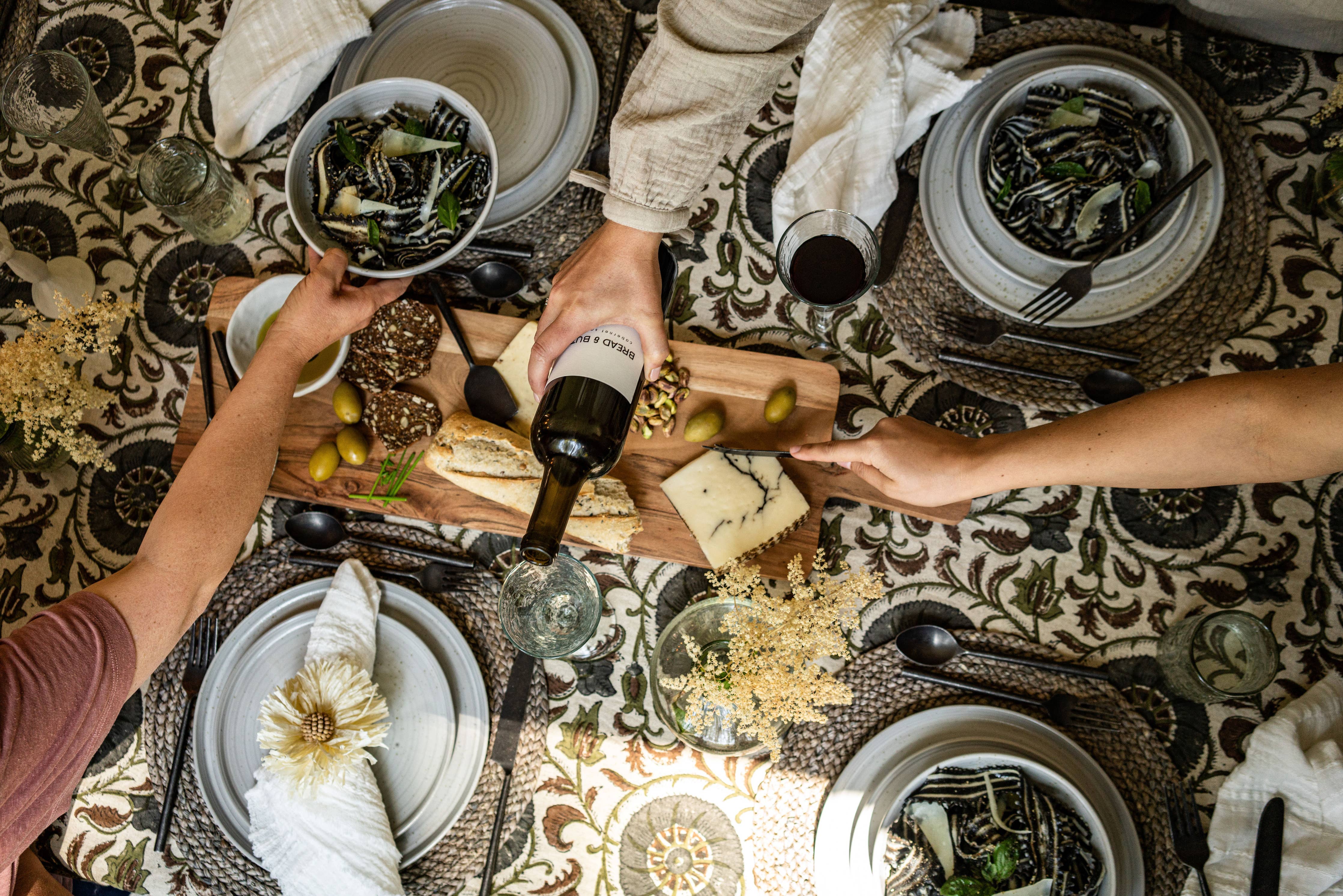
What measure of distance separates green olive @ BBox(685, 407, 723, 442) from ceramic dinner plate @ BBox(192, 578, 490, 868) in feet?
2.05

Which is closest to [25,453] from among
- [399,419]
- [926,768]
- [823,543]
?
[399,419]

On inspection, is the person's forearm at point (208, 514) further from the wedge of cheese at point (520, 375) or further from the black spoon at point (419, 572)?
the wedge of cheese at point (520, 375)

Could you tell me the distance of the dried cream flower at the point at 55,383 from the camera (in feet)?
4.63

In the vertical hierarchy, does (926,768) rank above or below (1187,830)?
above

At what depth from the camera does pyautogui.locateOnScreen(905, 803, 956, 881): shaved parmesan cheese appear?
51.3 inches

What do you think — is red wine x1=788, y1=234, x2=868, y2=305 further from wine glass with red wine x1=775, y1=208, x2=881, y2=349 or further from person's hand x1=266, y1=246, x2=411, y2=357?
person's hand x1=266, y1=246, x2=411, y2=357

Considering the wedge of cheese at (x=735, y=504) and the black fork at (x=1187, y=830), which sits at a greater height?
the wedge of cheese at (x=735, y=504)

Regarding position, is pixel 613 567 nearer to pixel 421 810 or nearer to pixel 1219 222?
pixel 421 810

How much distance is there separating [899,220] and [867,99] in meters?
0.24

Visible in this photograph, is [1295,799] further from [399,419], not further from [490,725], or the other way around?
[399,419]

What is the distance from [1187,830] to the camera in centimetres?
140

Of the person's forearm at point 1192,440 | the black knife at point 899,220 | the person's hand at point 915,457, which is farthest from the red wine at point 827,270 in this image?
the person's forearm at point 1192,440

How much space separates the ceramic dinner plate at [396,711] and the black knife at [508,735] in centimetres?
3

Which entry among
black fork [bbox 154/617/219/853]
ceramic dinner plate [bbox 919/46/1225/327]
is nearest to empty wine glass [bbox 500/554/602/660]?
black fork [bbox 154/617/219/853]
